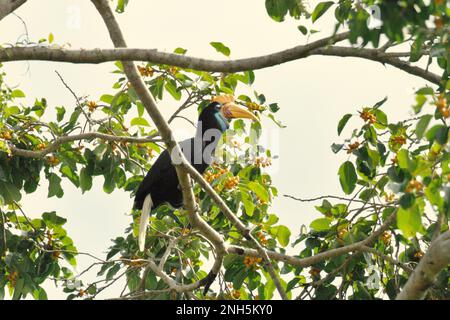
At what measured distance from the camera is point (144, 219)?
22.2 ft

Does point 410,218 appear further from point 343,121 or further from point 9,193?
point 9,193

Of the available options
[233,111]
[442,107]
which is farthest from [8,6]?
[233,111]

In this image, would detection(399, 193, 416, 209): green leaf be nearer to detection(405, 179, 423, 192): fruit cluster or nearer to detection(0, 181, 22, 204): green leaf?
detection(405, 179, 423, 192): fruit cluster

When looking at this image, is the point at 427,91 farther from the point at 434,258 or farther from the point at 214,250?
the point at 214,250

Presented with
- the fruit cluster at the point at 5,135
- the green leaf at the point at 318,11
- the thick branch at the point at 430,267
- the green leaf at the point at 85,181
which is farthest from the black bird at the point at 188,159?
the thick branch at the point at 430,267

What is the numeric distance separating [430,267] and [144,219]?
9.94 ft

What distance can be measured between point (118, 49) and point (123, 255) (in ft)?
8.50

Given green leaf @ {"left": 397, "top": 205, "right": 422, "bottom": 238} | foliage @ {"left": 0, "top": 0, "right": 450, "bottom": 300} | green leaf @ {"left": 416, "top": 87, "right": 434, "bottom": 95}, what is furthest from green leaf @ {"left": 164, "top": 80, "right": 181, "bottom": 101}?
green leaf @ {"left": 397, "top": 205, "right": 422, "bottom": 238}

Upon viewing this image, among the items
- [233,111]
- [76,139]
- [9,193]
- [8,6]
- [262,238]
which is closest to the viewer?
[8,6]

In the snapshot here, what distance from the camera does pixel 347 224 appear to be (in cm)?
579

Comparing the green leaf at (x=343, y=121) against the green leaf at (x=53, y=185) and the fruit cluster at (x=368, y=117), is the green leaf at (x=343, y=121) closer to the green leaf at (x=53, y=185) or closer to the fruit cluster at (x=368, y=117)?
the fruit cluster at (x=368, y=117)

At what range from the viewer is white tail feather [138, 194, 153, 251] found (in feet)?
21.4

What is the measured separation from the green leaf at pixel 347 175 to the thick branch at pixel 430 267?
4.57 feet
